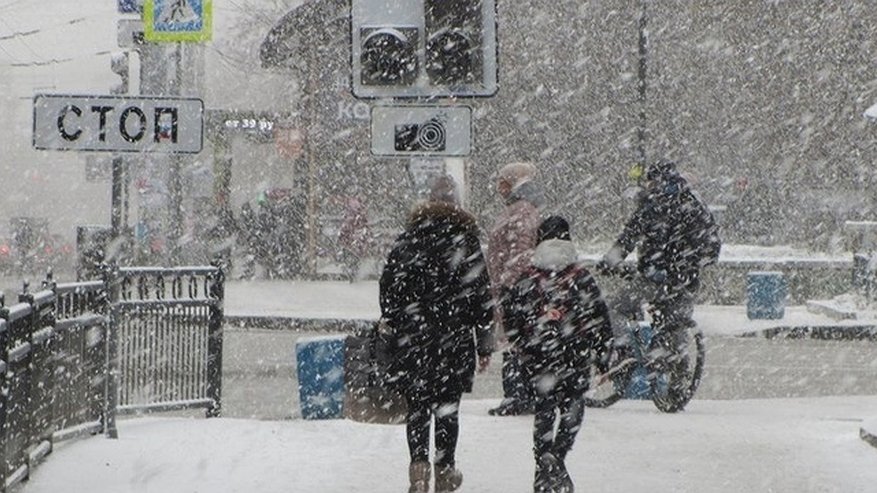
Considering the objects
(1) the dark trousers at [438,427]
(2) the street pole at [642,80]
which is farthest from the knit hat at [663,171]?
(2) the street pole at [642,80]

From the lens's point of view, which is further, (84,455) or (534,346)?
(84,455)

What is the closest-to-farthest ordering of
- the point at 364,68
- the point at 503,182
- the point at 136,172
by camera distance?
the point at 364,68, the point at 503,182, the point at 136,172

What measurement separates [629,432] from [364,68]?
Answer: 3.04 m

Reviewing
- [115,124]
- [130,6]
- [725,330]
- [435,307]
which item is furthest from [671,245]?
[725,330]

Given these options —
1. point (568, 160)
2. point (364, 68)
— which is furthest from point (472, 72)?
point (568, 160)

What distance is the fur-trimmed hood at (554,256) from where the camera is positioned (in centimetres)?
804

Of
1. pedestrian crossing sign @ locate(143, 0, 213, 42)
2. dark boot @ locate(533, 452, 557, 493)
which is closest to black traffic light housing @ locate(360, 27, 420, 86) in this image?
dark boot @ locate(533, 452, 557, 493)

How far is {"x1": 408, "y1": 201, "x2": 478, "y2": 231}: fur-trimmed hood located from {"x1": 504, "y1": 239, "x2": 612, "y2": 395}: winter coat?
46 centimetres

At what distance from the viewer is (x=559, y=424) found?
8086 millimetres

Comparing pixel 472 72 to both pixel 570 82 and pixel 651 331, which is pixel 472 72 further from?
pixel 570 82

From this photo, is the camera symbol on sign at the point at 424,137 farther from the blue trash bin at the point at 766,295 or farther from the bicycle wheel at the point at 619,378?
the blue trash bin at the point at 766,295

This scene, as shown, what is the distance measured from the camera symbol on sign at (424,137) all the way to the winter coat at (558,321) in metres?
1.99

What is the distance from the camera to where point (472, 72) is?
1000 centimetres

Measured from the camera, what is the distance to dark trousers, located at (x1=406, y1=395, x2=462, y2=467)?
816cm
